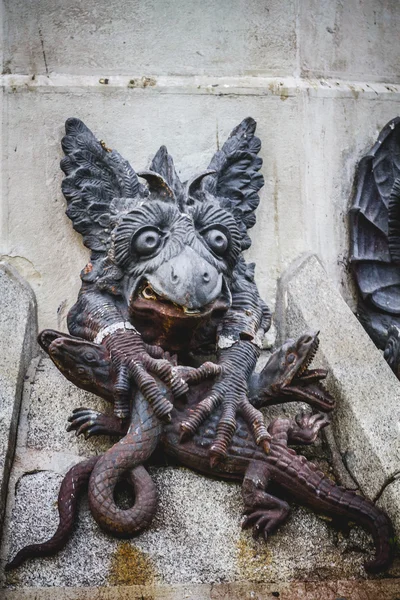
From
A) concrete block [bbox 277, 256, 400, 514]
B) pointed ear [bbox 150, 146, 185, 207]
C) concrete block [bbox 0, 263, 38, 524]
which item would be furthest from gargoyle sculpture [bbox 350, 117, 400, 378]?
concrete block [bbox 0, 263, 38, 524]

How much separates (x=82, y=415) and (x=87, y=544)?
1.50ft

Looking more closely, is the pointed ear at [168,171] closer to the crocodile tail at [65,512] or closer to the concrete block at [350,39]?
the concrete block at [350,39]

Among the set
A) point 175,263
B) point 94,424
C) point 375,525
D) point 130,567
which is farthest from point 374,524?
point 175,263

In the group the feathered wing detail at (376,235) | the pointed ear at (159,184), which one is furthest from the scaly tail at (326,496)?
the feathered wing detail at (376,235)

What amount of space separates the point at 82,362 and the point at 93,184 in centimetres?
84

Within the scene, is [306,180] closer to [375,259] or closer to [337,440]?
[375,259]

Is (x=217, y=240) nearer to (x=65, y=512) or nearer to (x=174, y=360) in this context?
(x=174, y=360)

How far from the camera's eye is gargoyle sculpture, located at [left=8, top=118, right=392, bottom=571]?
8.86 ft

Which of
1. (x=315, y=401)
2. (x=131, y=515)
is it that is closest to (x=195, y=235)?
(x=315, y=401)

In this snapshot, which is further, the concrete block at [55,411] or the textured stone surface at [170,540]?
the concrete block at [55,411]

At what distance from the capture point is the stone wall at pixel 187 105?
11.3 feet

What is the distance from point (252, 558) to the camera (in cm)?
264

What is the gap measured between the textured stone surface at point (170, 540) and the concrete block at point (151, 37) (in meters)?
1.69

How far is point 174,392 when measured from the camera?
2.79 meters
